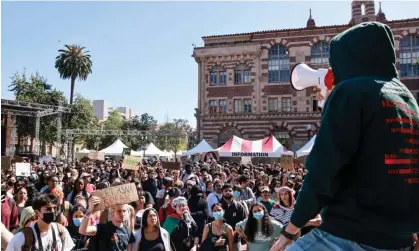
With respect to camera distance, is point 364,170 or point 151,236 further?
point 151,236

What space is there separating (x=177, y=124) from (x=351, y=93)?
90277mm

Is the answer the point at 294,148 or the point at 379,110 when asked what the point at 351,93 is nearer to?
the point at 379,110

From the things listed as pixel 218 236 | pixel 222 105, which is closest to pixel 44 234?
pixel 218 236

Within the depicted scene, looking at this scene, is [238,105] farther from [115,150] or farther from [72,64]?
[72,64]

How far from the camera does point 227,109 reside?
39.5m

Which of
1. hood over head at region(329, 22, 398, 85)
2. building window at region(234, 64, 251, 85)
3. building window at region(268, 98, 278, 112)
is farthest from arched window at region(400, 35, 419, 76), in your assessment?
hood over head at region(329, 22, 398, 85)

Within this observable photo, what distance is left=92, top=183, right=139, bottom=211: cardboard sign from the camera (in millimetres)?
5863

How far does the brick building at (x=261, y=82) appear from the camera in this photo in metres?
37.3

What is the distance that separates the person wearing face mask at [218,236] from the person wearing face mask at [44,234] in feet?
8.49

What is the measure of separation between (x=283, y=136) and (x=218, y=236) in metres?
Result: 31.5

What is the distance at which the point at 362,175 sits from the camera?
Result: 2.05 metres

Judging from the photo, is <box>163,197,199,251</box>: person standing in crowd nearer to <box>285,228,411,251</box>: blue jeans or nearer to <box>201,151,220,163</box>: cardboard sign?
<box>285,228,411,251</box>: blue jeans

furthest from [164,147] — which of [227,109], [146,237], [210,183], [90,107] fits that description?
[146,237]

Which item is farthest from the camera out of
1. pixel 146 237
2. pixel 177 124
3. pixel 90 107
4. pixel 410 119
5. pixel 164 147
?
pixel 177 124
